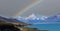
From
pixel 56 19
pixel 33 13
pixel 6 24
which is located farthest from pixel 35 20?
pixel 6 24

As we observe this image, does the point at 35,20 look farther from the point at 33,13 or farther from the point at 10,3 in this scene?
the point at 10,3

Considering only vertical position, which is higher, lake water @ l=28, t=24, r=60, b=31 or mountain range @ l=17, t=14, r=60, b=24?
mountain range @ l=17, t=14, r=60, b=24

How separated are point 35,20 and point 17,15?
263 mm

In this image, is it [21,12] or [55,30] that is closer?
[55,30]

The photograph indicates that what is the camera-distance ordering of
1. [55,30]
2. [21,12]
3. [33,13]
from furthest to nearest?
1. [21,12]
2. [33,13]
3. [55,30]

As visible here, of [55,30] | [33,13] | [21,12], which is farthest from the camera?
[21,12]

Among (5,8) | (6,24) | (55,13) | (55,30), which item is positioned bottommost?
(55,30)

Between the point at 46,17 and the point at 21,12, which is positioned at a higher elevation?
the point at 21,12

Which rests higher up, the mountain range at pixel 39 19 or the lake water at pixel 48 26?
the mountain range at pixel 39 19

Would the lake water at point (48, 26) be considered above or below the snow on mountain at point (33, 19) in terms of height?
below

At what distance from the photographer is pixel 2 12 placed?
1677mm

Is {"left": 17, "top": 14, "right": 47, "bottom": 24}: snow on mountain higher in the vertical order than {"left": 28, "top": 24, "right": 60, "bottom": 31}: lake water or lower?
higher

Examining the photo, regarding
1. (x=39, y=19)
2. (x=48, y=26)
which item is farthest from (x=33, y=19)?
(x=48, y=26)

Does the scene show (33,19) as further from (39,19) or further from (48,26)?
(48,26)
